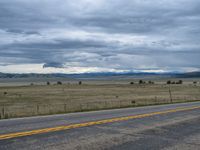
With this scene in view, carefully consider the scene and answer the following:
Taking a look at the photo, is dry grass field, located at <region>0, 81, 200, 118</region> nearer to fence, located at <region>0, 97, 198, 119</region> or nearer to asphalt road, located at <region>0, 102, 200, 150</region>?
fence, located at <region>0, 97, 198, 119</region>

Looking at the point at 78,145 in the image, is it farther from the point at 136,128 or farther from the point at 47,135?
the point at 136,128

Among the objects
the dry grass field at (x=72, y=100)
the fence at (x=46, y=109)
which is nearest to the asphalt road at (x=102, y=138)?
the fence at (x=46, y=109)

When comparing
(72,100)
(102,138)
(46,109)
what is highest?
(102,138)

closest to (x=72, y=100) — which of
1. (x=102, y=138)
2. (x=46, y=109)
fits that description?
(x=46, y=109)

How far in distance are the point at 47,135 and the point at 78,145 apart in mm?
1670

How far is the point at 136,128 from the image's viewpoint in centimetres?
1054

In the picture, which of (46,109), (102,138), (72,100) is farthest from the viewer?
(72,100)

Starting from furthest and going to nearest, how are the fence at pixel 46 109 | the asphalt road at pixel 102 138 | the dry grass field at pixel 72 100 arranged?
the dry grass field at pixel 72 100
the fence at pixel 46 109
the asphalt road at pixel 102 138

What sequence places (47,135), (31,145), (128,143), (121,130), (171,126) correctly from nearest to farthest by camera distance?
(31,145) < (128,143) < (47,135) < (121,130) < (171,126)

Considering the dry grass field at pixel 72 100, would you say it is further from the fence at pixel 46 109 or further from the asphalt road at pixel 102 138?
the asphalt road at pixel 102 138

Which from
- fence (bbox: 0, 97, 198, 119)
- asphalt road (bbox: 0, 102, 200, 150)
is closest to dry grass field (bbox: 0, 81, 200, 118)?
fence (bbox: 0, 97, 198, 119)

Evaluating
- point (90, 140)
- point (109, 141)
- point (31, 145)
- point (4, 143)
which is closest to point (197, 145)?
point (109, 141)

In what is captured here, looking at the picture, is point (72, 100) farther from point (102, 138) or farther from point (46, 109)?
point (102, 138)

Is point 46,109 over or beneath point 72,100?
over
